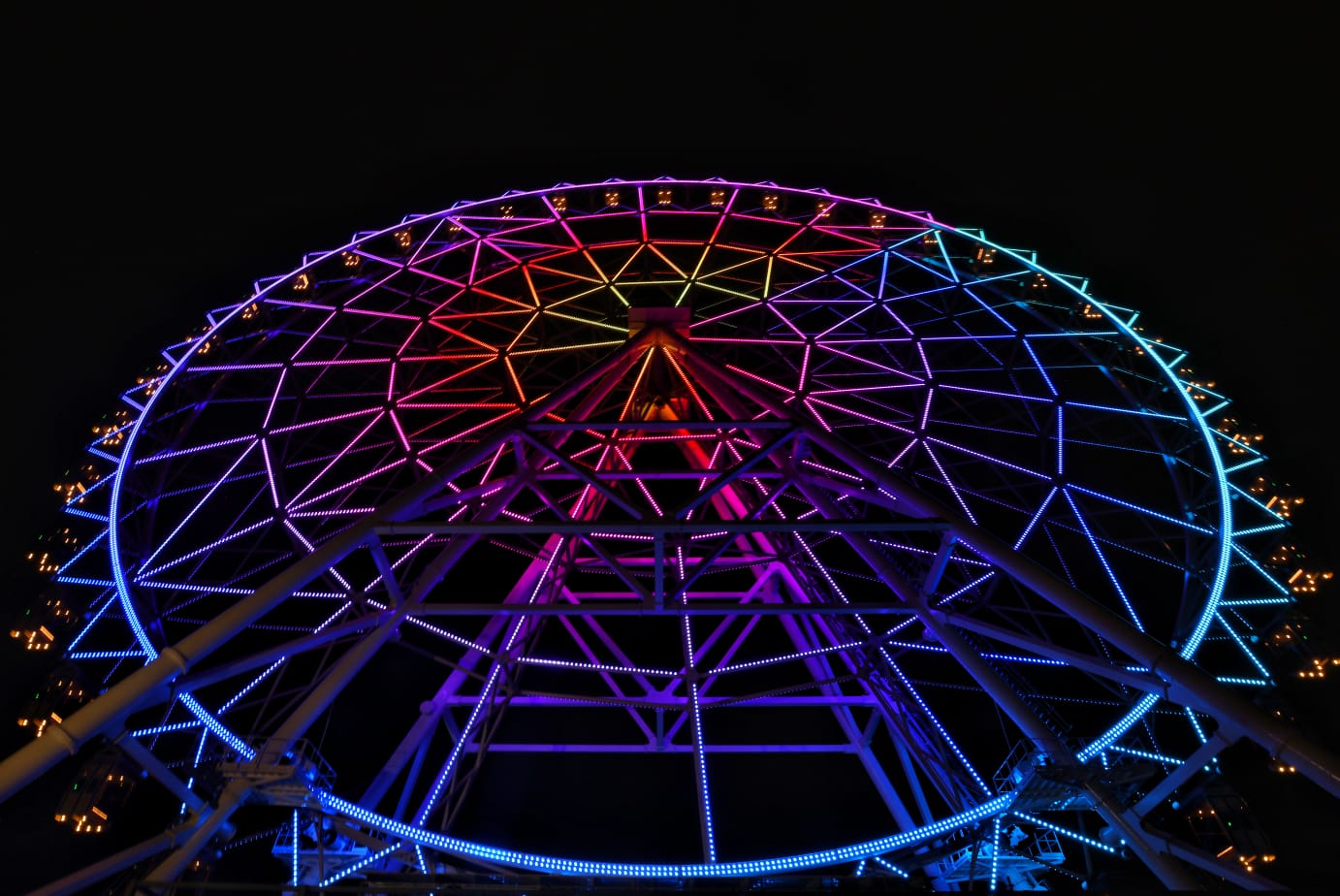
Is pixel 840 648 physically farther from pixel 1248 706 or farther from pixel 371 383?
pixel 371 383

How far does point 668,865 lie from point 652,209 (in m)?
16.1

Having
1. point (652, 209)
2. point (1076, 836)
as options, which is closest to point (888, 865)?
point (1076, 836)

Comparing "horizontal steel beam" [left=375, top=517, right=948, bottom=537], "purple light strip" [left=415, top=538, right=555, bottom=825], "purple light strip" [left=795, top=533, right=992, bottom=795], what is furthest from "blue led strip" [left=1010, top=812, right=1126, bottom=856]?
"purple light strip" [left=415, top=538, right=555, bottom=825]

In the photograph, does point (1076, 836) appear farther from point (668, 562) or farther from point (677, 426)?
point (668, 562)

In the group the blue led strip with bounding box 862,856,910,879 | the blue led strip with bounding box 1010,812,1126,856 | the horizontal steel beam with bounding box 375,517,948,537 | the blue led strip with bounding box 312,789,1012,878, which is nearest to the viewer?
the blue led strip with bounding box 312,789,1012,878

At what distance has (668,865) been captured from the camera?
51.2 feet

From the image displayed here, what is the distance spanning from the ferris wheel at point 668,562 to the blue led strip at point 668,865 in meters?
0.07

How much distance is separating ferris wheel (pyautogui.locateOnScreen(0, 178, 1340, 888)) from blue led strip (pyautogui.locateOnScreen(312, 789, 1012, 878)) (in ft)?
0.24

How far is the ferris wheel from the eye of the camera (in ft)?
50.8

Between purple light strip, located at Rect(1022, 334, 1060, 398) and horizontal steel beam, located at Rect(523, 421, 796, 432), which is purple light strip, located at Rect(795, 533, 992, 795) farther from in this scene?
purple light strip, located at Rect(1022, 334, 1060, 398)

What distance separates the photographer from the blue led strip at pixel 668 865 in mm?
15367

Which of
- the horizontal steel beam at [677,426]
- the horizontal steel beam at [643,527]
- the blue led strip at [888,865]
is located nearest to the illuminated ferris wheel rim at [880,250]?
the blue led strip at [888,865]

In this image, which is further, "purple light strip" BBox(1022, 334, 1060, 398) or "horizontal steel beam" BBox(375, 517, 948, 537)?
"purple light strip" BBox(1022, 334, 1060, 398)

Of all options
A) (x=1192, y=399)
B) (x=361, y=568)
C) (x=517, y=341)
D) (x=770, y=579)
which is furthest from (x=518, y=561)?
(x=1192, y=399)
